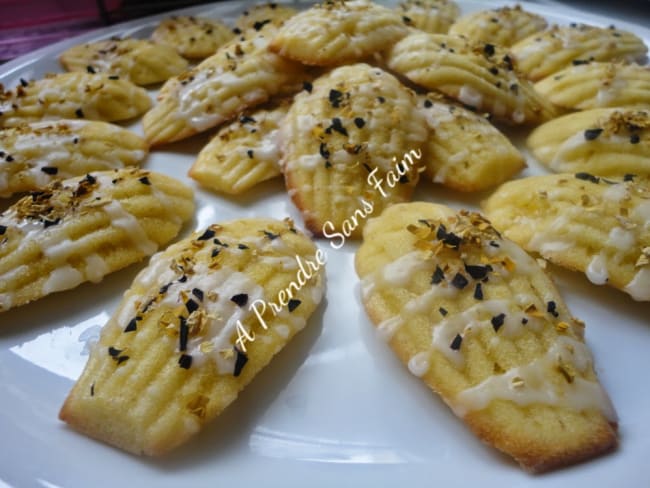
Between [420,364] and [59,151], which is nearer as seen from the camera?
[420,364]

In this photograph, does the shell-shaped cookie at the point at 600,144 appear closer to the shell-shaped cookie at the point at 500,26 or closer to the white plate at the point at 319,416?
the white plate at the point at 319,416

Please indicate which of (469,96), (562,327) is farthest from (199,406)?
(469,96)

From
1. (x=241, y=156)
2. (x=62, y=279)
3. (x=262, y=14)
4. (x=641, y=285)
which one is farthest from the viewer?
(x=262, y=14)

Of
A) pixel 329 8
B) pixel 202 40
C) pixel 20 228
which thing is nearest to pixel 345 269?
pixel 20 228

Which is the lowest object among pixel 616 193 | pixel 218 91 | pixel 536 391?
pixel 536 391

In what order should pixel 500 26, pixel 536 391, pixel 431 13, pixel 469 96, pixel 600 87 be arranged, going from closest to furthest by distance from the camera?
pixel 536 391 < pixel 469 96 < pixel 600 87 < pixel 500 26 < pixel 431 13

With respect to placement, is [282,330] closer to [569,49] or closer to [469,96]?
[469,96]

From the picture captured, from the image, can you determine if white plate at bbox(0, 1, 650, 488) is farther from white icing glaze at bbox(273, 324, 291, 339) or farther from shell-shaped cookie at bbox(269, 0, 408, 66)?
shell-shaped cookie at bbox(269, 0, 408, 66)
